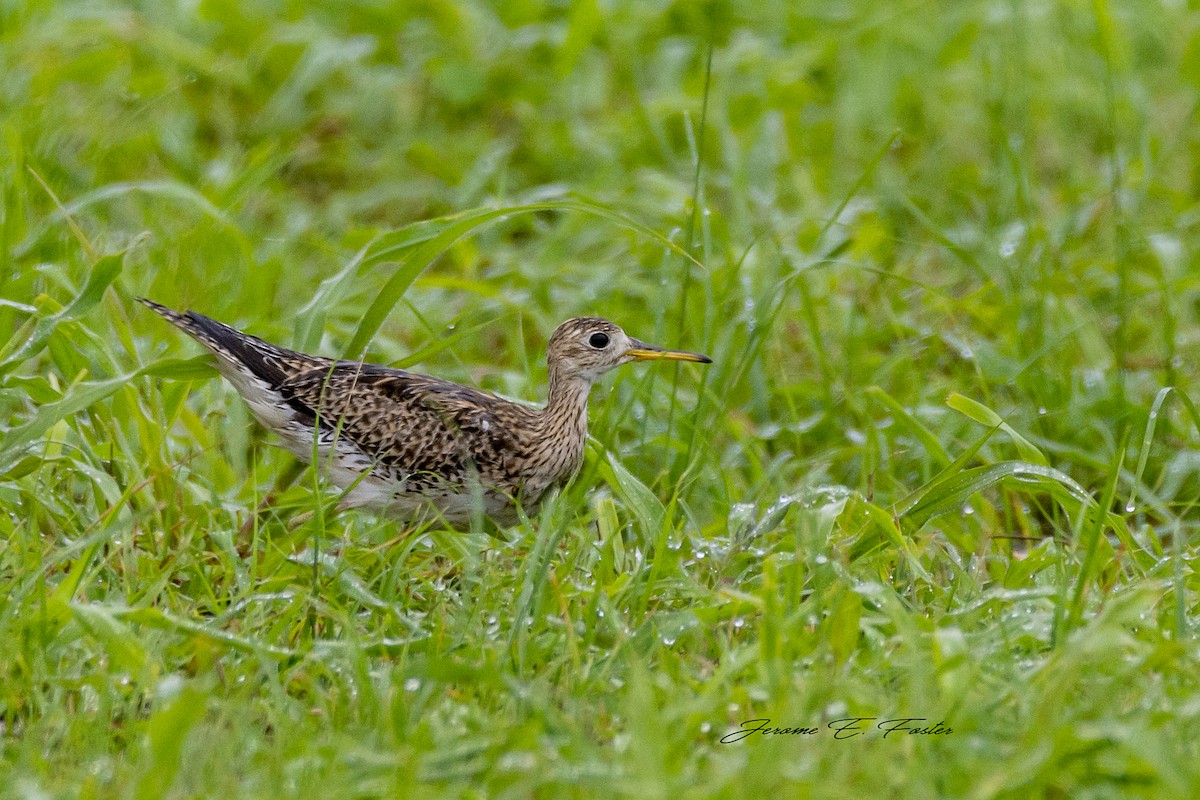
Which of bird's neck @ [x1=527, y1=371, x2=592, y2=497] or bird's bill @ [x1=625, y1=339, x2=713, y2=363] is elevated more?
bird's bill @ [x1=625, y1=339, x2=713, y2=363]

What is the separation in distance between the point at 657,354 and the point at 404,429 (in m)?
0.97

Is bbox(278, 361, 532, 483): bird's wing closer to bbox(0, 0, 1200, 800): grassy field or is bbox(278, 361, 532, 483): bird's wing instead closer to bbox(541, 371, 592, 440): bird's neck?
bbox(541, 371, 592, 440): bird's neck

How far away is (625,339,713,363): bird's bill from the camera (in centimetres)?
582

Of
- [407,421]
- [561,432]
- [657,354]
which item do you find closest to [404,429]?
[407,421]

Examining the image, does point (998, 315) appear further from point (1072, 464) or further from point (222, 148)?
point (222, 148)

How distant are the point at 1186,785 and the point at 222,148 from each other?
7.37 meters
